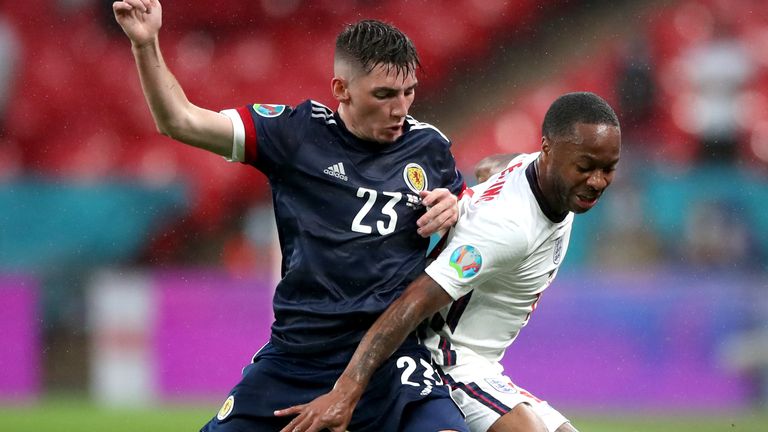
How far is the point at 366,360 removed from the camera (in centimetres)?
422

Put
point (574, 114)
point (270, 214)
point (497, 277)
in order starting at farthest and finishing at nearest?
point (270, 214), point (497, 277), point (574, 114)

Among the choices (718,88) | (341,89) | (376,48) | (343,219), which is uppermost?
(718,88)

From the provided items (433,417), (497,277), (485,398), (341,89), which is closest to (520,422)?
(485,398)

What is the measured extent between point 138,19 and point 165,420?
539cm

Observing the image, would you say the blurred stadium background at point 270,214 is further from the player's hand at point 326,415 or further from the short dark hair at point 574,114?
the short dark hair at point 574,114

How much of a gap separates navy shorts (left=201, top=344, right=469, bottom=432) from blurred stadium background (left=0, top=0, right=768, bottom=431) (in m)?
4.07

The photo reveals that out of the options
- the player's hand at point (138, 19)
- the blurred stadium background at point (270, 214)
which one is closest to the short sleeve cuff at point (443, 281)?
the player's hand at point (138, 19)

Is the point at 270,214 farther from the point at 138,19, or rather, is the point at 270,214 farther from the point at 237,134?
the point at 138,19

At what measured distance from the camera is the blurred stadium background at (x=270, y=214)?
10.4m

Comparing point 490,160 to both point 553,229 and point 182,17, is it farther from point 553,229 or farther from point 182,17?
point 182,17

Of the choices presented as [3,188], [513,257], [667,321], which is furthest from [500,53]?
[513,257]

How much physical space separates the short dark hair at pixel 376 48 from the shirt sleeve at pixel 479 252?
2.25 feet

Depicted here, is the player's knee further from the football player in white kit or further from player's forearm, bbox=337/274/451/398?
player's forearm, bbox=337/274/451/398

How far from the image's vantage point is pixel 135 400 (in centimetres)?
1045
